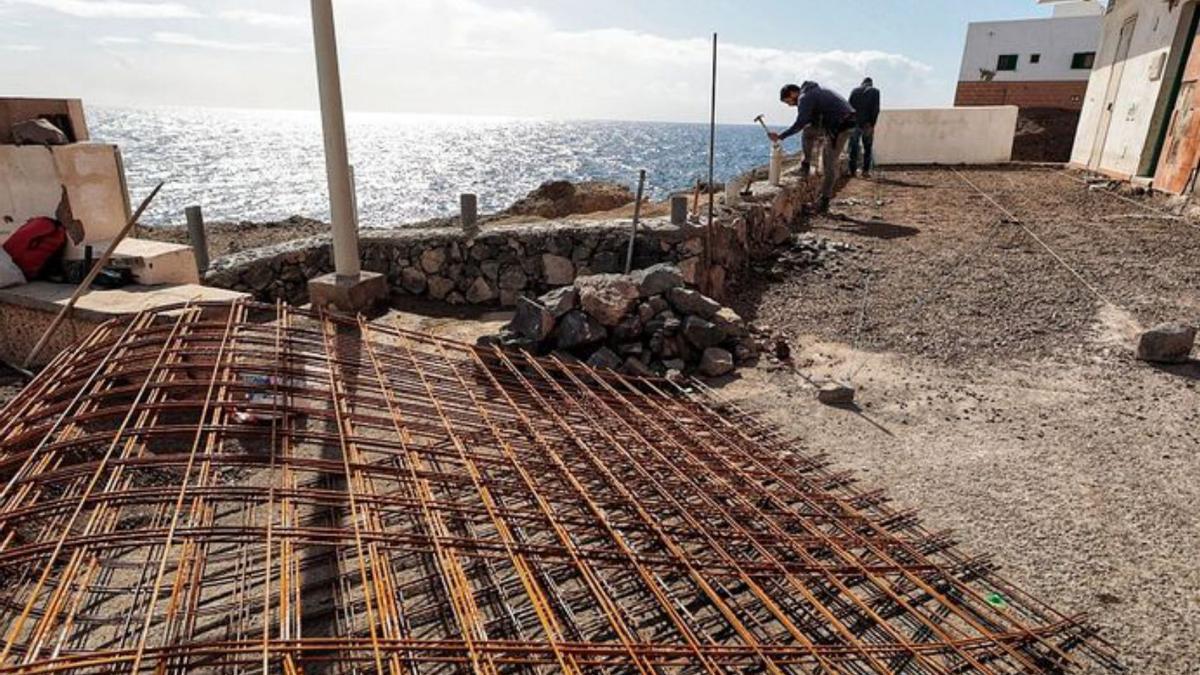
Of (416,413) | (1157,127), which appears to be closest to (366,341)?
(416,413)

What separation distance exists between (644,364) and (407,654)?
3.81 metres

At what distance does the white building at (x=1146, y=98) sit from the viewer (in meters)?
12.4

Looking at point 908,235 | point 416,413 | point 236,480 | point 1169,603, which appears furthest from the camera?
point 908,235

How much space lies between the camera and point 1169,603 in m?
→ 2.92

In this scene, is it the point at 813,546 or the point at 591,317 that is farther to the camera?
the point at 591,317

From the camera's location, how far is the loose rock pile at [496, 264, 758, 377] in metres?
5.81

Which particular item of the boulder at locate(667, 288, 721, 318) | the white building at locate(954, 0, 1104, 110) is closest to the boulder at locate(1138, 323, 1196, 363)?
the boulder at locate(667, 288, 721, 318)

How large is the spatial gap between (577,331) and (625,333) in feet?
1.45

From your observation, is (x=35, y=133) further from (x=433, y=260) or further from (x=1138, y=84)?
(x=1138, y=84)

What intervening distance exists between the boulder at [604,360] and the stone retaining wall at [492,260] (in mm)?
2335

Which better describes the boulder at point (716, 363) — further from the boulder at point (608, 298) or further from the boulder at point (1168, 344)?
the boulder at point (1168, 344)

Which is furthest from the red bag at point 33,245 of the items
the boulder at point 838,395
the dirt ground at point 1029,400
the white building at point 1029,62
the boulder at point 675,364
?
the white building at point 1029,62

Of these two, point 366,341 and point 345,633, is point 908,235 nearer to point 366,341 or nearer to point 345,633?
point 366,341

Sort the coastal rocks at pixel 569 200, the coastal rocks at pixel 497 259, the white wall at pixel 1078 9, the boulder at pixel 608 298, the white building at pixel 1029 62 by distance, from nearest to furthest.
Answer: the boulder at pixel 608 298 → the coastal rocks at pixel 497 259 → the coastal rocks at pixel 569 200 → the white building at pixel 1029 62 → the white wall at pixel 1078 9
